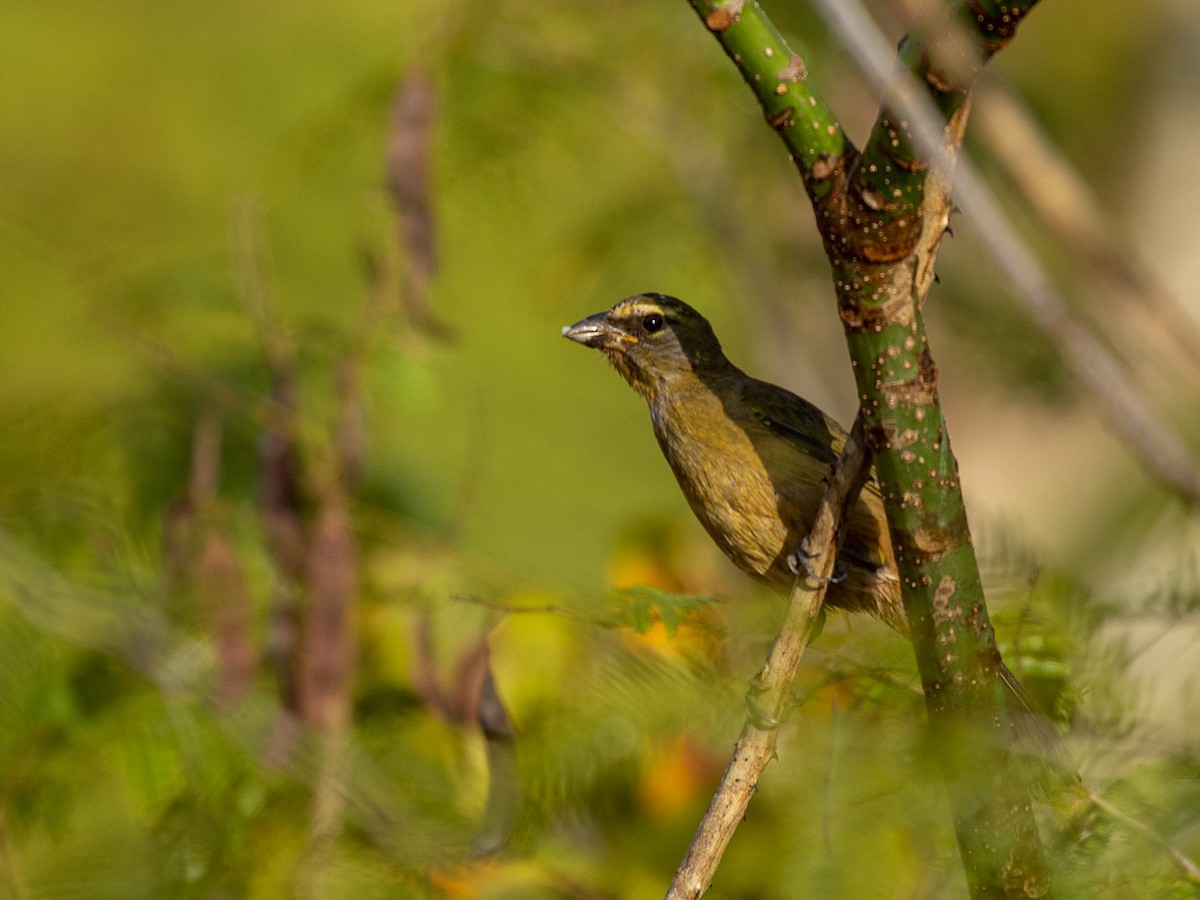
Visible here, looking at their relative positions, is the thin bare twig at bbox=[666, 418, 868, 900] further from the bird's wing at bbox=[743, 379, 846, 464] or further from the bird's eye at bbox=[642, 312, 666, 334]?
the bird's eye at bbox=[642, 312, 666, 334]


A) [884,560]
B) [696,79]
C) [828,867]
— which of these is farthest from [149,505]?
[696,79]

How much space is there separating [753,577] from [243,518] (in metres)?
0.98

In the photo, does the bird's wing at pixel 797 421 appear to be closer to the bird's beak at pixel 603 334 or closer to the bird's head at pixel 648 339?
the bird's head at pixel 648 339

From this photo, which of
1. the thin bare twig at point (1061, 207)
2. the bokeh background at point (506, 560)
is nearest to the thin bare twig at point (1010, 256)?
the bokeh background at point (506, 560)

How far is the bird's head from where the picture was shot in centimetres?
272

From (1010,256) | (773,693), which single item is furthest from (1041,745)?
(1010,256)

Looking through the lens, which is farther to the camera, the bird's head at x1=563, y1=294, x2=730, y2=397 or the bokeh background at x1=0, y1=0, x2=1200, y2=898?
the bird's head at x1=563, y1=294, x2=730, y2=397

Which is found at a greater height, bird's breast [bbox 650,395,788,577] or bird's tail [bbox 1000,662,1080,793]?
bird's tail [bbox 1000,662,1080,793]

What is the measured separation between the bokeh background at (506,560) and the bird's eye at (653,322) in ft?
1.24

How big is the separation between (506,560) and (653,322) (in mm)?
764

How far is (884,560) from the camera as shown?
241cm

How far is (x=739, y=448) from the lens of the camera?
254 centimetres

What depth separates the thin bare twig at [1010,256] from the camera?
1.17 m

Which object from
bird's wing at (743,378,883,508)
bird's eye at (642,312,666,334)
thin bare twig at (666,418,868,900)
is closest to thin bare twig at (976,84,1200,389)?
bird's wing at (743,378,883,508)
